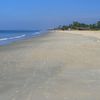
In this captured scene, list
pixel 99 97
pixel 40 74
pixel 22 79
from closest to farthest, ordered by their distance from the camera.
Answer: pixel 99 97
pixel 22 79
pixel 40 74

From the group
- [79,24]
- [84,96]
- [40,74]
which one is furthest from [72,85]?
[79,24]

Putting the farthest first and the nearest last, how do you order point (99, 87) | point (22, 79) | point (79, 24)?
point (79, 24) < point (22, 79) < point (99, 87)

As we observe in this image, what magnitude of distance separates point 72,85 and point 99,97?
1477 mm

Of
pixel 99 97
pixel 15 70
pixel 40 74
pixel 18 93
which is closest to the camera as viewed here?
pixel 99 97

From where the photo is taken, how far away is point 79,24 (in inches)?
6845

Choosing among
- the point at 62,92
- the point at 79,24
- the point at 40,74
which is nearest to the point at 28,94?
the point at 62,92

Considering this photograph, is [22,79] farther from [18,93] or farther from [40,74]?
[18,93]

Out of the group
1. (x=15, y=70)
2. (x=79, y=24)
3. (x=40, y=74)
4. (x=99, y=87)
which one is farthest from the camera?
(x=79, y=24)

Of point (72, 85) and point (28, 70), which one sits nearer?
point (72, 85)

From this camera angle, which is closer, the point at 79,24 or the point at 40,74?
the point at 40,74

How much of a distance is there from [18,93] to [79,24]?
16792 centimetres

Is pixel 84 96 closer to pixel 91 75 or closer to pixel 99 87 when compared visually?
pixel 99 87

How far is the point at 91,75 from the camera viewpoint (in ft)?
32.2

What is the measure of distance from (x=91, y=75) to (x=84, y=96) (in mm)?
2976
